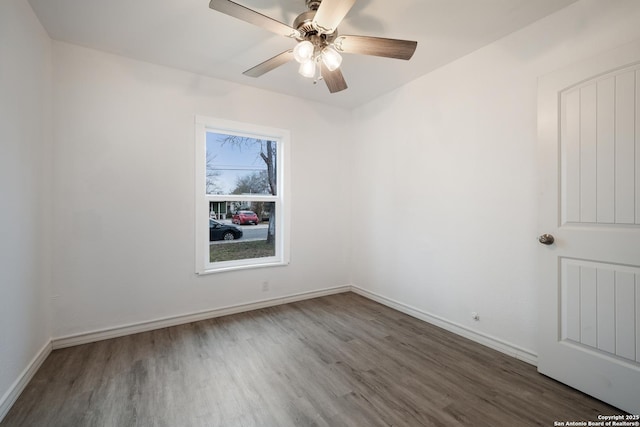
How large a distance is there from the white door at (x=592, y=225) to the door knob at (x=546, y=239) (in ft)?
0.04

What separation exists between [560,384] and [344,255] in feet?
8.40

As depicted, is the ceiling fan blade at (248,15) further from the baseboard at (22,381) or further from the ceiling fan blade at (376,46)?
the baseboard at (22,381)

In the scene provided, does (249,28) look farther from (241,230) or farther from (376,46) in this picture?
(241,230)

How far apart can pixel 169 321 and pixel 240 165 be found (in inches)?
72.8

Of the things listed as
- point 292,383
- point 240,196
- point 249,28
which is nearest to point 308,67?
point 249,28

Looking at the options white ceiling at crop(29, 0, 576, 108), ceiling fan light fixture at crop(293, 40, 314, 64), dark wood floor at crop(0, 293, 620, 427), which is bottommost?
dark wood floor at crop(0, 293, 620, 427)

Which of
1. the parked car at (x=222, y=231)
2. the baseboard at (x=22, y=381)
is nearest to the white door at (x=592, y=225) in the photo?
the parked car at (x=222, y=231)

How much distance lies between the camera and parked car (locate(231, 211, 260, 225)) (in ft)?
11.0

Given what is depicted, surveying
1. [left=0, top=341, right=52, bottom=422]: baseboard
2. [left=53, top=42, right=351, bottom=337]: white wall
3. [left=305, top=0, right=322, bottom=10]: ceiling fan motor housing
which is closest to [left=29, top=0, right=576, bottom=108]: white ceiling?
[left=305, top=0, right=322, bottom=10]: ceiling fan motor housing

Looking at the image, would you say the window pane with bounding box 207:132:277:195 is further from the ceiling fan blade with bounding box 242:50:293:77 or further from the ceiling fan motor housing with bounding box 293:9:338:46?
the ceiling fan motor housing with bounding box 293:9:338:46

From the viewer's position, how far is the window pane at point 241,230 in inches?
126

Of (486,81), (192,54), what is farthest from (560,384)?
(192,54)

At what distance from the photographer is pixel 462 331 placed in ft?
8.60

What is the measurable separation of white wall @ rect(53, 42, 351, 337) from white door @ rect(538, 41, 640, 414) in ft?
8.82
